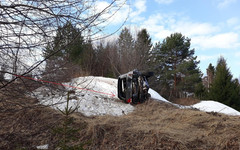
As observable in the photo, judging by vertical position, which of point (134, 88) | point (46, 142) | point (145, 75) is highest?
point (145, 75)

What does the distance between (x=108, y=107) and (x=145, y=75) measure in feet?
6.05

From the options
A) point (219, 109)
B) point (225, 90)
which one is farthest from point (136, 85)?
point (225, 90)

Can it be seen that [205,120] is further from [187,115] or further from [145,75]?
[145,75]

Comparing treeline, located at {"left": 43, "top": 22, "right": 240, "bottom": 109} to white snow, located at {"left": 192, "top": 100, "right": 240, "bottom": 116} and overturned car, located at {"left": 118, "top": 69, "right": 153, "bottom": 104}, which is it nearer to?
white snow, located at {"left": 192, "top": 100, "right": 240, "bottom": 116}

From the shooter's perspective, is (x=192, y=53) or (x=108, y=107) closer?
(x=108, y=107)

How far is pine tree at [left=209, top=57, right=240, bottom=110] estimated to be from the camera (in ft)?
46.2

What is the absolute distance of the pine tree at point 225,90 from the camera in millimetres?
14070

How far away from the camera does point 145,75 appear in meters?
6.45

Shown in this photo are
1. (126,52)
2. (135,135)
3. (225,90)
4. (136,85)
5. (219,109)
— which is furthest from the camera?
(126,52)

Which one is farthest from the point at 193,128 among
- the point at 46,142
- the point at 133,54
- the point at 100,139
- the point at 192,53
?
the point at 192,53

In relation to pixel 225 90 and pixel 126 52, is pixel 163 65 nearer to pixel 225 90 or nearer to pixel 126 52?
pixel 126 52

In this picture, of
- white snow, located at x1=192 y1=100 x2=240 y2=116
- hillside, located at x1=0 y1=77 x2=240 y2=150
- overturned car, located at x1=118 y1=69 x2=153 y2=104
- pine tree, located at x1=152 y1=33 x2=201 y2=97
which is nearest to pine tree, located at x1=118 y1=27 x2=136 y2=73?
pine tree, located at x1=152 y1=33 x2=201 y2=97

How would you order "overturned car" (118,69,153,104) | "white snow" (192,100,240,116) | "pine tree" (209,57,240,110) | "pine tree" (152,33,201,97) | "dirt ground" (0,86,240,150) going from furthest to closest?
"pine tree" (152,33,201,97) < "pine tree" (209,57,240,110) < "white snow" (192,100,240,116) < "overturned car" (118,69,153,104) < "dirt ground" (0,86,240,150)

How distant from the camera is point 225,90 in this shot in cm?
1426
